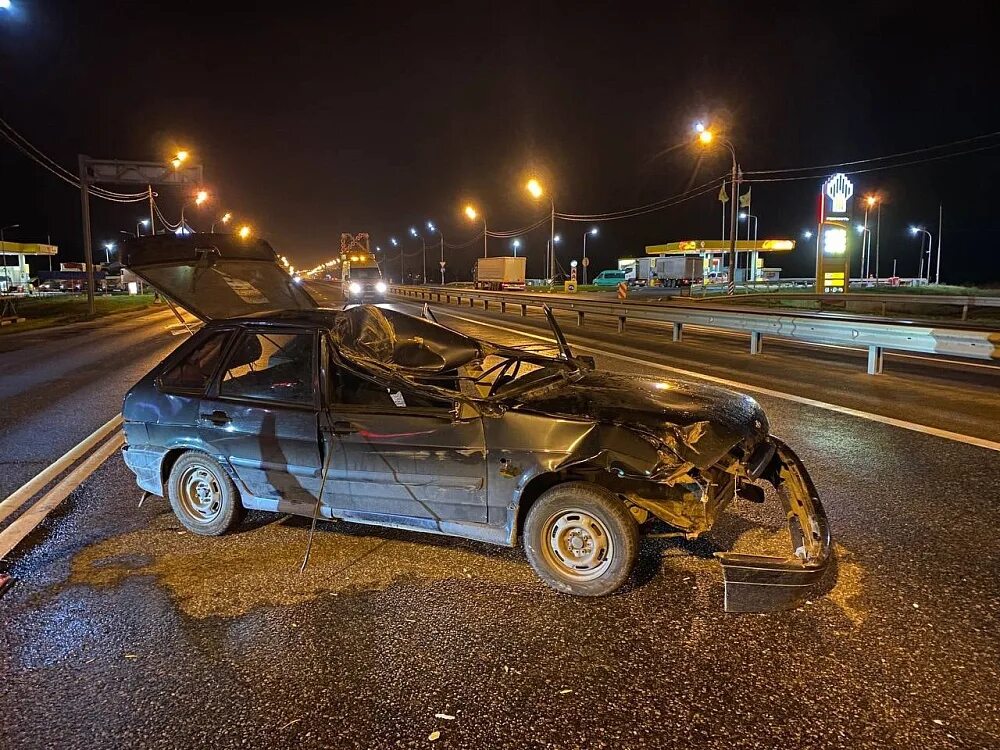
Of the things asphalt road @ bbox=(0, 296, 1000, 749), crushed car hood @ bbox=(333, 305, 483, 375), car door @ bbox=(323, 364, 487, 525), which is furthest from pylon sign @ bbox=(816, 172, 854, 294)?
car door @ bbox=(323, 364, 487, 525)

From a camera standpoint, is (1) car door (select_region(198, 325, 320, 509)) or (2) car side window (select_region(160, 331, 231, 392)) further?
(2) car side window (select_region(160, 331, 231, 392))

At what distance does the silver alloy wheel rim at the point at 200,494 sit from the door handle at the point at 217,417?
365 mm

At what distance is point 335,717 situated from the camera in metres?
2.84

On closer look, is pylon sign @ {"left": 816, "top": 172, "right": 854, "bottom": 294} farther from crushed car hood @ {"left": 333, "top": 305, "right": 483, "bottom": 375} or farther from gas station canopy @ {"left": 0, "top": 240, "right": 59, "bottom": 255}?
gas station canopy @ {"left": 0, "top": 240, "right": 59, "bottom": 255}

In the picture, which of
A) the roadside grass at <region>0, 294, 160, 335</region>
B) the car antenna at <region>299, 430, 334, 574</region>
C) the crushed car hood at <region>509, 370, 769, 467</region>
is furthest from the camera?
the roadside grass at <region>0, 294, 160, 335</region>

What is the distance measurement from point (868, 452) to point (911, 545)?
8.03ft

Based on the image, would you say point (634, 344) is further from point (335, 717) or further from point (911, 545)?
point (335, 717)

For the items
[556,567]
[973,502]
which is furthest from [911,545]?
[556,567]

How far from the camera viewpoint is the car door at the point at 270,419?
175 inches

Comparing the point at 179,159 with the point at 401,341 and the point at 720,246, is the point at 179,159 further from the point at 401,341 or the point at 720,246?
the point at 720,246

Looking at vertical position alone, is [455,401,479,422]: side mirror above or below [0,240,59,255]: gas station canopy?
below

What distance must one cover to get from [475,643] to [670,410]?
1.64 m

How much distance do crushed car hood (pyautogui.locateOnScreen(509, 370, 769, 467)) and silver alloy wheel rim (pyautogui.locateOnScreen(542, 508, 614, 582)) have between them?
54cm

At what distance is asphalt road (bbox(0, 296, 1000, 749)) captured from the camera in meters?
2.77
